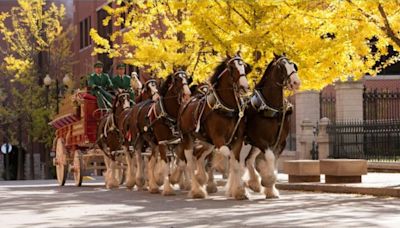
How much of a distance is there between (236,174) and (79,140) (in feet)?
33.9

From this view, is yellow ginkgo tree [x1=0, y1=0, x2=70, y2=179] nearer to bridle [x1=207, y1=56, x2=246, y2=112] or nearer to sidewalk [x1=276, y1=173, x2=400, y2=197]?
sidewalk [x1=276, y1=173, x2=400, y2=197]

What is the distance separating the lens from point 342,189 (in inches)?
797

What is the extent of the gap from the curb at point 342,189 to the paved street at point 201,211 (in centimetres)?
37

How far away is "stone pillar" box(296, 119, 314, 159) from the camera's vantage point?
36.5 metres

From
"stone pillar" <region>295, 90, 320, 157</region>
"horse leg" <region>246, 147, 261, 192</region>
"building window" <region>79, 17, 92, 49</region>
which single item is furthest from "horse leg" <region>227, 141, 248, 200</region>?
"building window" <region>79, 17, 92, 49</region>

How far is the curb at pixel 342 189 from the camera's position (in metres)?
18.8

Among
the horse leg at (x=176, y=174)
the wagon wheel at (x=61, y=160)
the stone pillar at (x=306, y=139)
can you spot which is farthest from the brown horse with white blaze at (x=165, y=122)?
the stone pillar at (x=306, y=139)

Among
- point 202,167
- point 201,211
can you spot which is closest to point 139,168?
point 202,167

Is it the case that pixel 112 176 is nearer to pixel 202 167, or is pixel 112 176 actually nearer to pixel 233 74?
pixel 202 167

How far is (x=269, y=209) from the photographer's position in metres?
15.6

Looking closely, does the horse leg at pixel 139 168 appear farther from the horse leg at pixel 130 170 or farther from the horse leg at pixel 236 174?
the horse leg at pixel 236 174

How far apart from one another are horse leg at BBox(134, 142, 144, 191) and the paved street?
7.44 ft

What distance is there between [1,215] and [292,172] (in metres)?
9.56

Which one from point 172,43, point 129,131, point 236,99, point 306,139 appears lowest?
point 129,131
